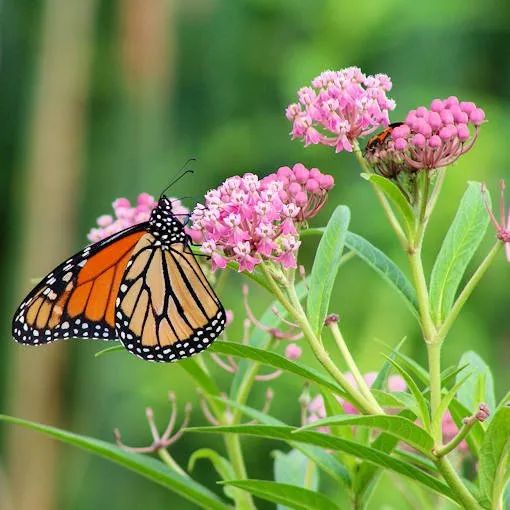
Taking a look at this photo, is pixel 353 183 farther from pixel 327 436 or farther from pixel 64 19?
pixel 327 436

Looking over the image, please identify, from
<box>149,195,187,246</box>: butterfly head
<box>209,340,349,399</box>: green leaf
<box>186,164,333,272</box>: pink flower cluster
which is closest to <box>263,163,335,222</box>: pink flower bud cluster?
<box>186,164,333,272</box>: pink flower cluster

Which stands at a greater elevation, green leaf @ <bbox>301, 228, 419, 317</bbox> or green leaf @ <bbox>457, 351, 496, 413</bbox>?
green leaf @ <bbox>301, 228, 419, 317</bbox>

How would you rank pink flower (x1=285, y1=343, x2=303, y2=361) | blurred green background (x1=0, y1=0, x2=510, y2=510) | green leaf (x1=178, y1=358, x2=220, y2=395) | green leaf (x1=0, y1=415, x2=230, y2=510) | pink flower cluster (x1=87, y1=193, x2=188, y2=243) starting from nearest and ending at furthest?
1. green leaf (x1=0, y1=415, x2=230, y2=510)
2. green leaf (x1=178, y1=358, x2=220, y2=395)
3. pink flower (x1=285, y1=343, x2=303, y2=361)
4. pink flower cluster (x1=87, y1=193, x2=188, y2=243)
5. blurred green background (x1=0, y1=0, x2=510, y2=510)

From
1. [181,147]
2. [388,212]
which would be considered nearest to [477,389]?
[388,212]

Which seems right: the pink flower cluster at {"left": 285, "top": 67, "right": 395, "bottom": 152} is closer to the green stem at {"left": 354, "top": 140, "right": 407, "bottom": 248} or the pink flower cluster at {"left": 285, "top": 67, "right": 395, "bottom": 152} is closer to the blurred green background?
the green stem at {"left": 354, "top": 140, "right": 407, "bottom": 248}

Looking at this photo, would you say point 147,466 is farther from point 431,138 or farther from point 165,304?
point 431,138

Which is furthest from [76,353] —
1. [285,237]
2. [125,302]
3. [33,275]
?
[285,237]

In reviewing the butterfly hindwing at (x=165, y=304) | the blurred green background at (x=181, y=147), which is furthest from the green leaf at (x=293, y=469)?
the blurred green background at (x=181, y=147)
